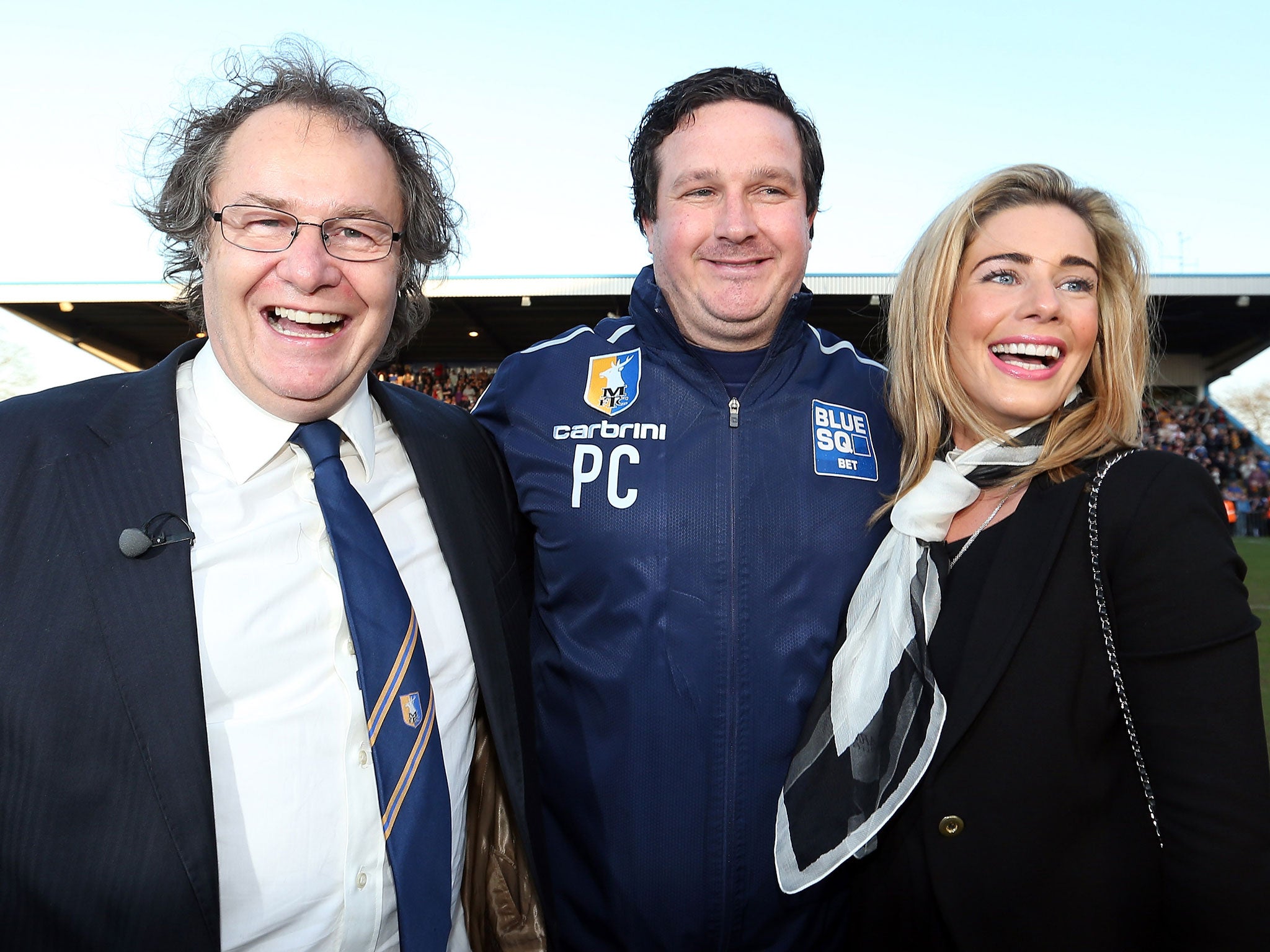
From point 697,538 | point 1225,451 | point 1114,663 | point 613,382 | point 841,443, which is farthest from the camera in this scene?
point 1225,451

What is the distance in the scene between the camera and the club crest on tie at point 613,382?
262 cm

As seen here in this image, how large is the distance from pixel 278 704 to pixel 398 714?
9.5 inches

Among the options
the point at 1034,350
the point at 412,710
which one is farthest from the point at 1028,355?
the point at 412,710

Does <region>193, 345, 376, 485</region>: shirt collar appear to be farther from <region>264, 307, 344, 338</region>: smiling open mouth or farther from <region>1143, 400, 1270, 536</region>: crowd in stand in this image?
<region>1143, 400, 1270, 536</region>: crowd in stand

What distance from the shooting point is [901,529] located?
2.19m

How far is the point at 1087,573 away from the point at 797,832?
0.89 meters

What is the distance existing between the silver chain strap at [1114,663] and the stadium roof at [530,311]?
17528 millimetres

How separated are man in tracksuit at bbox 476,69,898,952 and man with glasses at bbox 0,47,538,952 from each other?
256mm

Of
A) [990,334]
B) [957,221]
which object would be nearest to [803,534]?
[990,334]

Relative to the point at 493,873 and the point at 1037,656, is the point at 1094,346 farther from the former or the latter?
the point at 493,873

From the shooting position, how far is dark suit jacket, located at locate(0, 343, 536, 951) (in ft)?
5.22

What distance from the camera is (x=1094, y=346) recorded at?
2229mm

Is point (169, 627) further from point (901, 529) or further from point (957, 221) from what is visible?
point (957, 221)

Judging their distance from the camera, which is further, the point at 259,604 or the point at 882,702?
the point at 882,702
